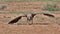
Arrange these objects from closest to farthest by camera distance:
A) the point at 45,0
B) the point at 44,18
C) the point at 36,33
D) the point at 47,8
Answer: the point at 36,33 < the point at 44,18 < the point at 47,8 < the point at 45,0

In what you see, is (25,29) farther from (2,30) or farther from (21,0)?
(21,0)

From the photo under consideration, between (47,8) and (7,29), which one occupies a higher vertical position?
(7,29)

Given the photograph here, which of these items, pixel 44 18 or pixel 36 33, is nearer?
pixel 36 33

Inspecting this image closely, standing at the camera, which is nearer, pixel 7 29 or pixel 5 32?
pixel 5 32

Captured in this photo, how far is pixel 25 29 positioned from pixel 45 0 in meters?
15.0

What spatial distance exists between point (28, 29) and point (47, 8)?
31.3 ft

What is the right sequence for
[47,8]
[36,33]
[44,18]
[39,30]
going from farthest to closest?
[47,8], [44,18], [39,30], [36,33]

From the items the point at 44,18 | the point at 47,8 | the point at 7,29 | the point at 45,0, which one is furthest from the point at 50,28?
the point at 45,0

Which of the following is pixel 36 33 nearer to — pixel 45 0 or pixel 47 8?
pixel 47 8

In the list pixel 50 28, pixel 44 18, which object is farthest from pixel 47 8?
pixel 50 28

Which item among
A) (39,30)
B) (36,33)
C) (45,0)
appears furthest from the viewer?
(45,0)

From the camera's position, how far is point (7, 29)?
11586 mm

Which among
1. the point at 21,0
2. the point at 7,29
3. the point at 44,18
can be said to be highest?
the point at 7,29

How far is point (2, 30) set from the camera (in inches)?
444
